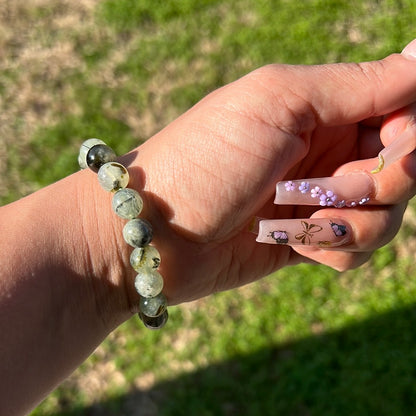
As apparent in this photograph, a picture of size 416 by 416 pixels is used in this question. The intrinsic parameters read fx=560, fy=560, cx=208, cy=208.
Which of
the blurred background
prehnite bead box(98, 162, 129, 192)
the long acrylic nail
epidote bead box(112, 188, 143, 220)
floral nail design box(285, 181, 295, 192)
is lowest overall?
the blurred background

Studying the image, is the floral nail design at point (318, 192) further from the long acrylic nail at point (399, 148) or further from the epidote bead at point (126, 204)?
the epidote bead at point (126, 204)

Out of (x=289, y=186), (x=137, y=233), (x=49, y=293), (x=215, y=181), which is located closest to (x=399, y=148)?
(x=289, y=186)

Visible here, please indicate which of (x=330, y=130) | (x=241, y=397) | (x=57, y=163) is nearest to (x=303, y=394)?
(x=241, y=397)

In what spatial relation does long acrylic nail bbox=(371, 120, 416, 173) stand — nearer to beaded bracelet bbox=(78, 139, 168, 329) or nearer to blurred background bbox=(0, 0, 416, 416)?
beaded bracelet bbox=(78, 139, 168, 329)

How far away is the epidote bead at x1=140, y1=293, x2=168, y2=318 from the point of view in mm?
1732

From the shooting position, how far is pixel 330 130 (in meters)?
2.07

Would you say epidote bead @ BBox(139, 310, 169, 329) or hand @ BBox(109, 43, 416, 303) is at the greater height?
hand @ BBox(109, 43, 416, 303)

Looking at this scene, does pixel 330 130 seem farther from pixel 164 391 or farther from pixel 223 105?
pixel 164 391

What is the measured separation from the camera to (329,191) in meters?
1.77

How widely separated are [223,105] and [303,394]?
4.96ft

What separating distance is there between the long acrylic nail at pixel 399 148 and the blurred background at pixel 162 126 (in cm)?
118

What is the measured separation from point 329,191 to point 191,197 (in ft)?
1.44

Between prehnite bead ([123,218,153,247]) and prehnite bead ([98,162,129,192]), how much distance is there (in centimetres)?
12

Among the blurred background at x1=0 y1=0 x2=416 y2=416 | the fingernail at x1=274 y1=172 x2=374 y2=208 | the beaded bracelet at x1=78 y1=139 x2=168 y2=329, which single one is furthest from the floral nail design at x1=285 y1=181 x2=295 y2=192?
the blurred background at x1=0 y1=0 x2=416 y2=416
